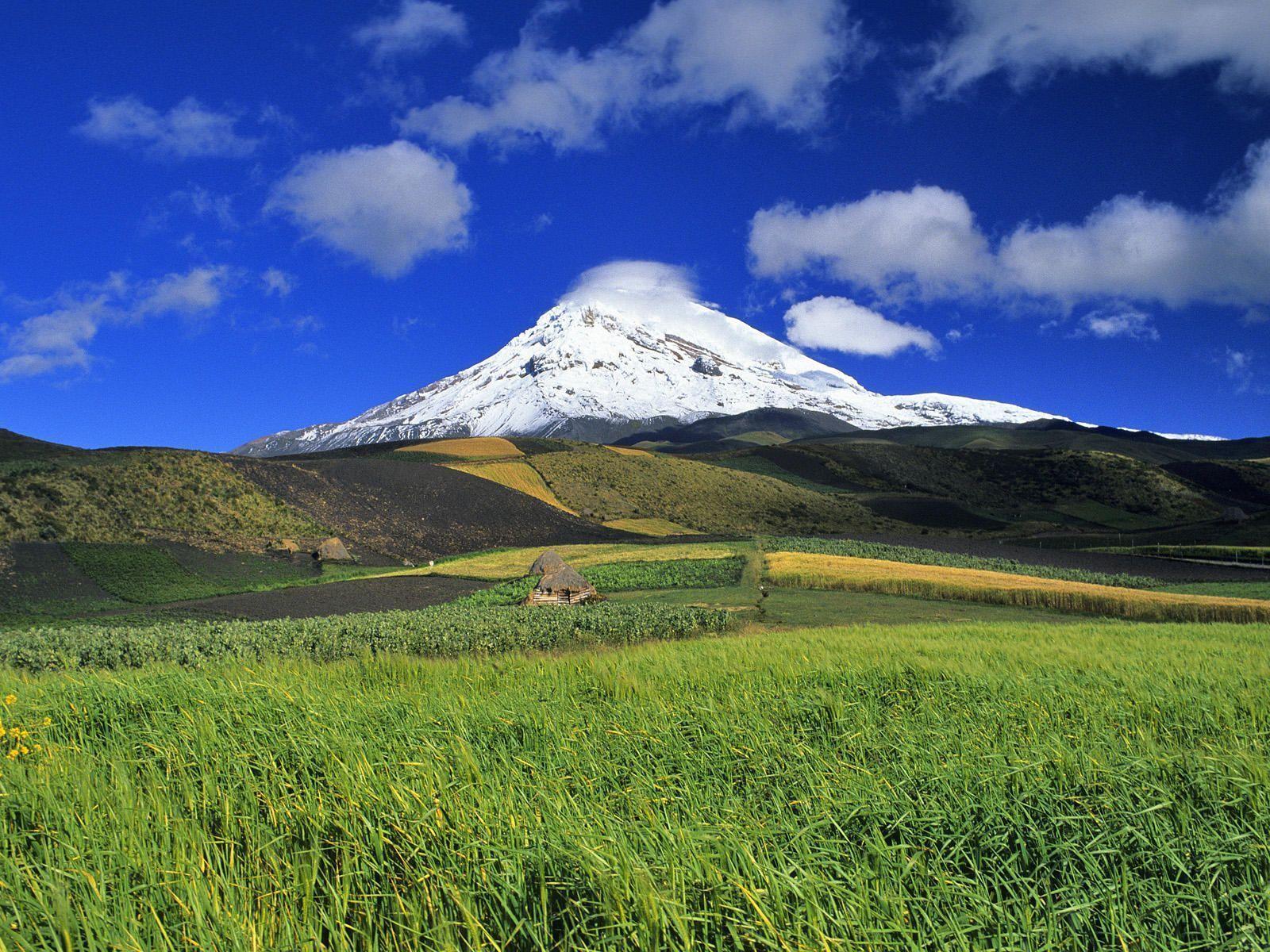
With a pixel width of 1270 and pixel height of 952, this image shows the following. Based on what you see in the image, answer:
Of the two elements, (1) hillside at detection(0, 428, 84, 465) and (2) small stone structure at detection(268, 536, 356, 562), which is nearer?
(2) small stone structure at detection(268, 536, 356, 562)

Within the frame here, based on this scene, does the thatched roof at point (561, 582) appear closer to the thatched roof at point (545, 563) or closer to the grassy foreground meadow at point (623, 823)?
the thatched roof at point (545, 563)

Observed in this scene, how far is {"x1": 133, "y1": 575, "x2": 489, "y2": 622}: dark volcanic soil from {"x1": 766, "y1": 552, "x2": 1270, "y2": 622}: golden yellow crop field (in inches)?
683

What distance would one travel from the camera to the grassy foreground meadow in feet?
11.3

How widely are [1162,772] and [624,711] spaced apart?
457 centimetres

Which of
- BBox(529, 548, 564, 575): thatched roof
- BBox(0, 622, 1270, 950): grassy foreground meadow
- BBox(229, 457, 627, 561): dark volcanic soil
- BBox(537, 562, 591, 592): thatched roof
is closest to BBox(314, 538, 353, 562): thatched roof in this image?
BBox(229, 457, 627, 561): dark volcanic soil

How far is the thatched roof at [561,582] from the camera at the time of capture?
3184 centimetres

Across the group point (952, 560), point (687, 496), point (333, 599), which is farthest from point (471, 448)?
point (333, 599)

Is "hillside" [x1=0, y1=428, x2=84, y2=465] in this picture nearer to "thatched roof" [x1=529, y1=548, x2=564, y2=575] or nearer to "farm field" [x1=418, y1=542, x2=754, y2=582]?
"farm field" [x1=418, y1=542, x2=754, y2=582]

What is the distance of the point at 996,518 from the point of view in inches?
4203

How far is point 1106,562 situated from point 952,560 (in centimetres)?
1397

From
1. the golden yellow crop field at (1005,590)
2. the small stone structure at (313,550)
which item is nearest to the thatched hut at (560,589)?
the golden yellow crop field at (1005,590)

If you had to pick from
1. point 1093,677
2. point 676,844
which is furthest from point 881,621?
point 676,844

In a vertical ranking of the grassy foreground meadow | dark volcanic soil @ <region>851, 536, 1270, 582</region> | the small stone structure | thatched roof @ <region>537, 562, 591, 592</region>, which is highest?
the small stone structure

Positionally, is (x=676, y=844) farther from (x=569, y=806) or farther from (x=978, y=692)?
(x=978, y=692)
